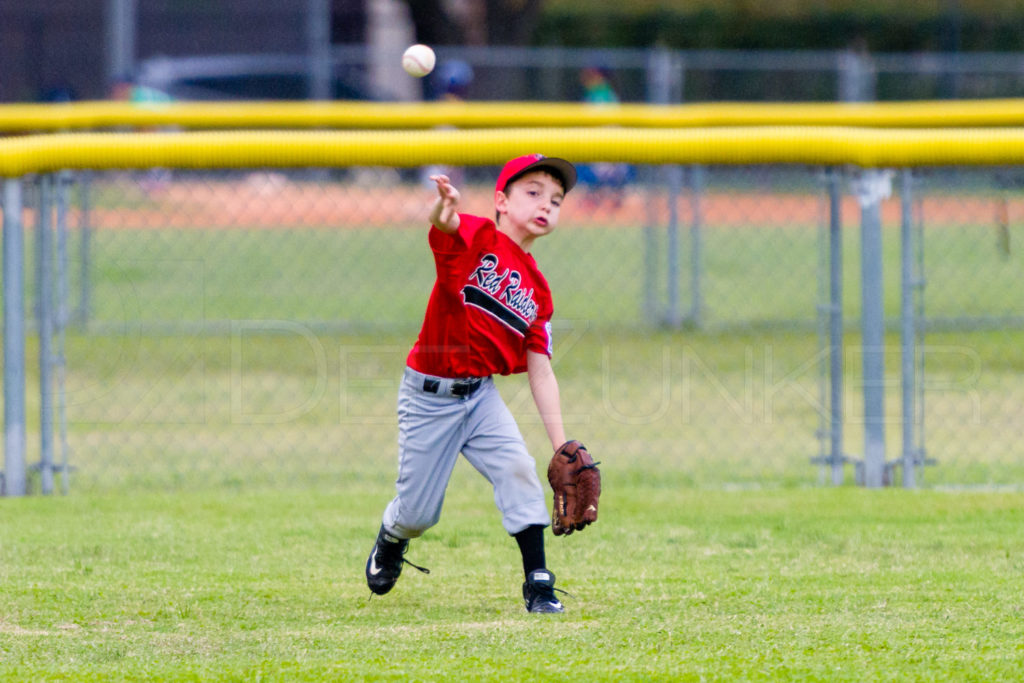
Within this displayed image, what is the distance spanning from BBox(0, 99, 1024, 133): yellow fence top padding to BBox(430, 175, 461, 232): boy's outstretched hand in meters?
5.70

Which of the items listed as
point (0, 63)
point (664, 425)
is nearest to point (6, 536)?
point (664, 425)

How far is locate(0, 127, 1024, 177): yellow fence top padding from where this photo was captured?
20.0ft

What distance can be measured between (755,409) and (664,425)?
24.1 inches

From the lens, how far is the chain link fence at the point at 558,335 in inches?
277

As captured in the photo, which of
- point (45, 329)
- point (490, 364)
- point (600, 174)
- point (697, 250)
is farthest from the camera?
point (600, 174)

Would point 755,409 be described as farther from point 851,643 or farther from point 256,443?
point 851,643

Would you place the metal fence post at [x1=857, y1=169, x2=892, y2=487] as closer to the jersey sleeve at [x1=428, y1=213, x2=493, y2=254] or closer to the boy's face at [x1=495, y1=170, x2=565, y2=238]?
the boy's face at [x1=495, y1=170, x2=565, y2=238]

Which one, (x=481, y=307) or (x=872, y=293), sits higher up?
(x=872, y=293)

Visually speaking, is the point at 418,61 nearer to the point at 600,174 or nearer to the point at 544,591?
the point at 544,591

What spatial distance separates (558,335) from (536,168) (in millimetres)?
5678

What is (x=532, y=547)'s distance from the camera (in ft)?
14.7

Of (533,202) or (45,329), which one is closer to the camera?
(533,202)

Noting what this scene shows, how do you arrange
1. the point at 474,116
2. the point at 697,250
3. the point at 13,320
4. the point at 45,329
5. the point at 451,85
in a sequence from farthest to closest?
the point at 451,85 < the point at 697,250 < the point at 474,116 < the point at 45,329 < the point at 13,320

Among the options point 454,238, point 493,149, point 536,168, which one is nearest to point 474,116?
point 493,149
